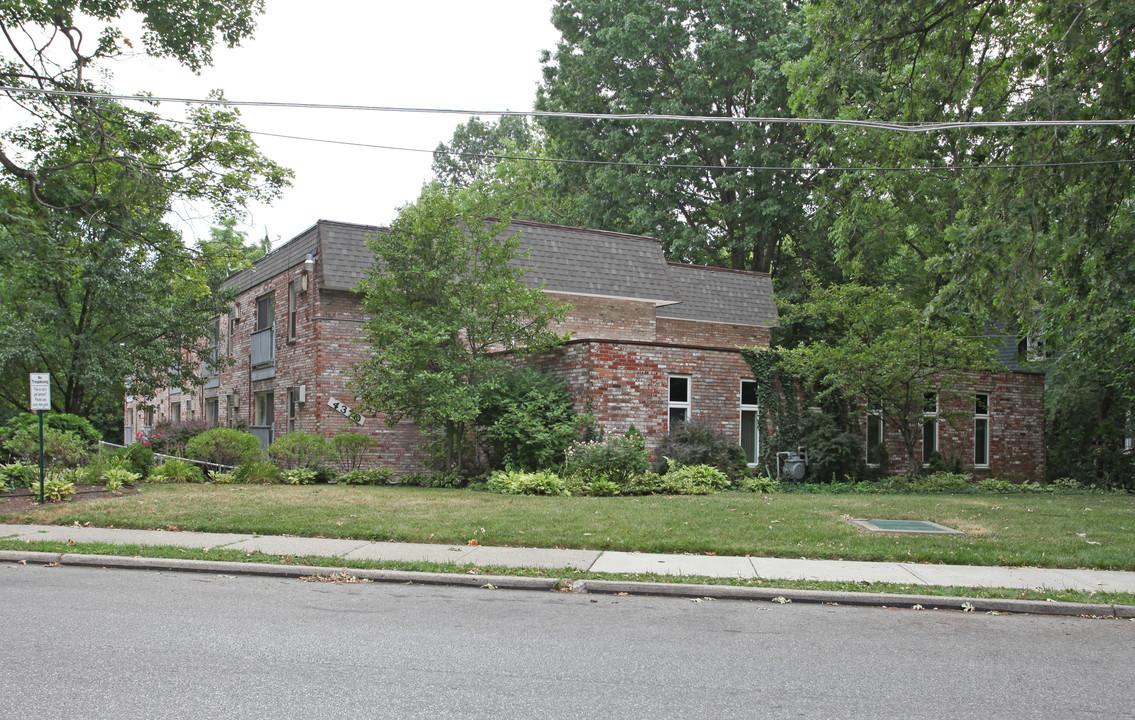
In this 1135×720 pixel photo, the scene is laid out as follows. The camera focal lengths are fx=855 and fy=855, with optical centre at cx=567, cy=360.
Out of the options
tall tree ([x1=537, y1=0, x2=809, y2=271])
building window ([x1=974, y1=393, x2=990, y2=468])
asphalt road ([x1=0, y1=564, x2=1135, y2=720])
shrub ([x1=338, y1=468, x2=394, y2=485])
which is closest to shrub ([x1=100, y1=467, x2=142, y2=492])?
shrub ([x1=338, y1=468, x2=394, y2=485])

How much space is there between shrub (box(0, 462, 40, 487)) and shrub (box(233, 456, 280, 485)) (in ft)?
13.2

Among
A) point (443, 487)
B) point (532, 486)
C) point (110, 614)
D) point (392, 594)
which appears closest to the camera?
point (110, 614)

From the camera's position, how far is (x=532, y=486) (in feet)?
51.5

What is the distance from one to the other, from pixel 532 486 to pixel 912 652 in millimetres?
10118

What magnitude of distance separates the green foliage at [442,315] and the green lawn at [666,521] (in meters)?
2.76

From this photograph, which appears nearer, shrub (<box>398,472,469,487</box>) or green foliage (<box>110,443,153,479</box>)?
green foliage (<box>110,443,153,479</box>)

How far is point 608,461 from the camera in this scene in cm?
1652

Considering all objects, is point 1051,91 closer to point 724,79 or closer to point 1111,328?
point 1111,328

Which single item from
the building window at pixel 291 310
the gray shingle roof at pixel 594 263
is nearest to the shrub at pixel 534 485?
the gray shingle roof at pixel 594 263

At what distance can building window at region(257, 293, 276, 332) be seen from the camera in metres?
25.0

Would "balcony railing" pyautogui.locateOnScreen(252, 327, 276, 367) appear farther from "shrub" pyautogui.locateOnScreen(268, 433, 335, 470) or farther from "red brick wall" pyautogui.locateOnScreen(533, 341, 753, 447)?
"red brick wall" pyautogui.locateOnScreen(533, 341, 753, 447)

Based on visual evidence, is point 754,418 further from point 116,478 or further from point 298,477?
point 116,478

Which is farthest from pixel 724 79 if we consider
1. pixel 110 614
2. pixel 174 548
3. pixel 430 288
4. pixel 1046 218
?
pixel 110 614

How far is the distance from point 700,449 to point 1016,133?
8.28 meters
